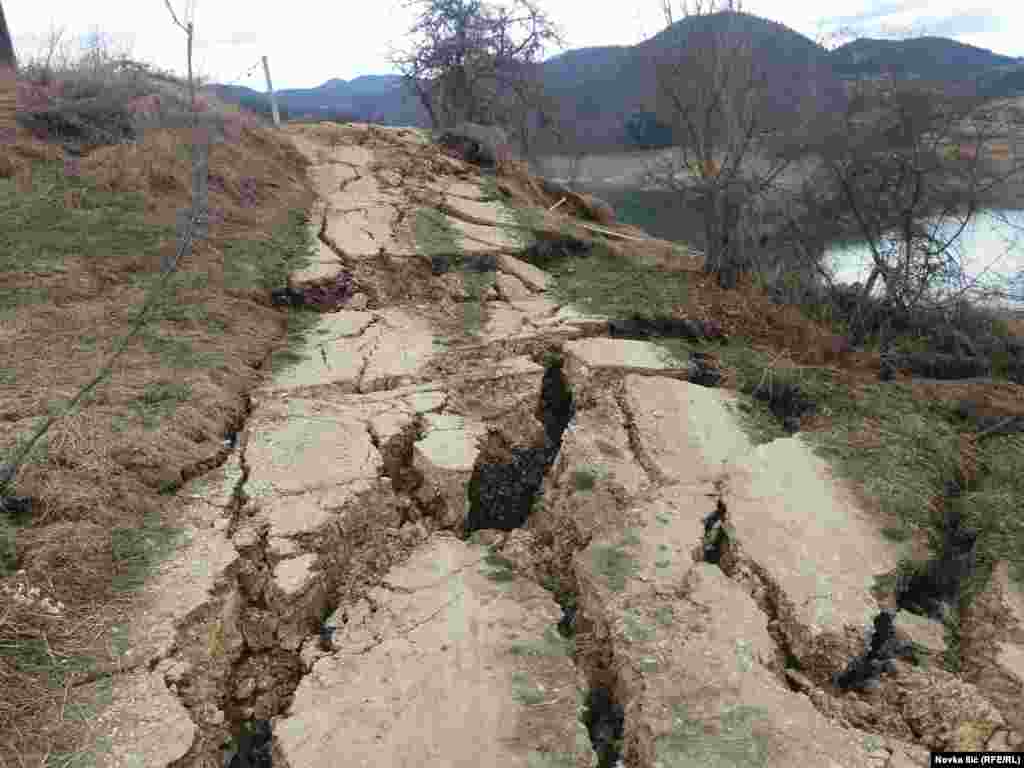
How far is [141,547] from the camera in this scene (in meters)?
2.70

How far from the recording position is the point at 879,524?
9.98 feet

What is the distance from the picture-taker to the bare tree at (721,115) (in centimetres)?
578

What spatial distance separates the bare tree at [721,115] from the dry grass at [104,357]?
3.04m

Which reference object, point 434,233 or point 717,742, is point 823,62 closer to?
point 434,233

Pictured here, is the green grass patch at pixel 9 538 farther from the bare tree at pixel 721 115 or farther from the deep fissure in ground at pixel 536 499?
the bare tree at pixel 721 115

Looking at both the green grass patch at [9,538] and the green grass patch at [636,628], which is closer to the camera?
the green grass patch at [636,628]

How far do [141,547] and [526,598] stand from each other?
1318 millimetres

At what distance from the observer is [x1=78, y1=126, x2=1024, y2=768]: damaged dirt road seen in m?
2.09

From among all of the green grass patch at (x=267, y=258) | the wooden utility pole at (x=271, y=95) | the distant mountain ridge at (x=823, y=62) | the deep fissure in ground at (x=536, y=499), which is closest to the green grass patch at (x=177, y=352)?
the green grass patch at (x=267, y=258)

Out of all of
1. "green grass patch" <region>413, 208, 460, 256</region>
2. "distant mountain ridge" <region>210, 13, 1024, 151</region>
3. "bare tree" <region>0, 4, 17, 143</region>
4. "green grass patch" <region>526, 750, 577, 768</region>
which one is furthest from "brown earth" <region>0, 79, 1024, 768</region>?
"distant mountain ridge" <region>210, 13, 1024, 151</region>

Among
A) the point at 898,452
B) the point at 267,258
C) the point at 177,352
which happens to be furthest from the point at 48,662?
the point at 267,258

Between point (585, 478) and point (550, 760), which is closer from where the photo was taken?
point (550, 760)

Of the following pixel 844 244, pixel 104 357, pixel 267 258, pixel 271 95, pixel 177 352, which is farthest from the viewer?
pixel 271 95

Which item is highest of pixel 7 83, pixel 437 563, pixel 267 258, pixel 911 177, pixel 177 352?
pixel 7 83
